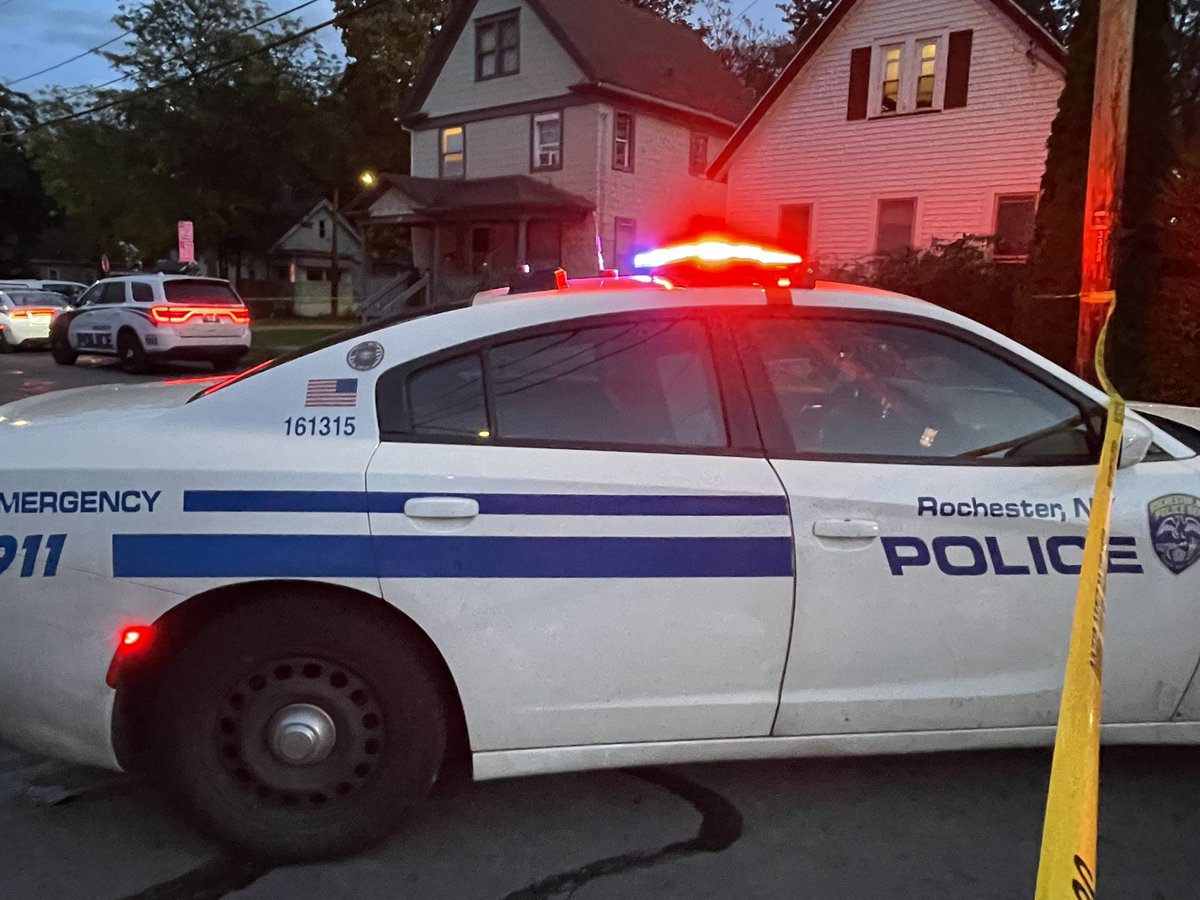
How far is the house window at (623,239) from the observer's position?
24.0 meters

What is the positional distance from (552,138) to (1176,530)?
23.0m

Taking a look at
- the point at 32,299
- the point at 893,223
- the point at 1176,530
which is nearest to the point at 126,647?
the point at 1176,530

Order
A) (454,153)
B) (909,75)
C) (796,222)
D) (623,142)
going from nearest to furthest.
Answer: (909,75)
(796,222)
(623,142)
(454,153)

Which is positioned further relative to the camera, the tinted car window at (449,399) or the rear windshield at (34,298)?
the rear windshield at (34,298)

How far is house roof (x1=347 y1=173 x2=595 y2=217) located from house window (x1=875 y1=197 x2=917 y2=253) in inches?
291

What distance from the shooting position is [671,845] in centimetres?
273

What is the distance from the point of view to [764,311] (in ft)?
9.18

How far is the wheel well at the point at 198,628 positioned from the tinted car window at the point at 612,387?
59cm

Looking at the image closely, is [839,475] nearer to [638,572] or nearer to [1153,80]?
[638,572]

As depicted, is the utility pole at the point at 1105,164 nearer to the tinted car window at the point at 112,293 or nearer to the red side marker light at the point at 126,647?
the red side marker light at the point at 126,647

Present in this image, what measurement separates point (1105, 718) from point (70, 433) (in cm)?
310

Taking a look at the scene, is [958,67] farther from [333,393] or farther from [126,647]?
[126,647]

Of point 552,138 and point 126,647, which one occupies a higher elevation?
point 552,138

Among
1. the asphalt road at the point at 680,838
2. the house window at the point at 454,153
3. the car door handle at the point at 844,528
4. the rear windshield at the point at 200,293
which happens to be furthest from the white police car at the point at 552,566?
the house window at the point at 454,153
